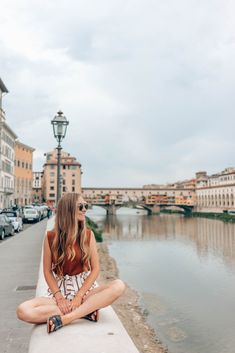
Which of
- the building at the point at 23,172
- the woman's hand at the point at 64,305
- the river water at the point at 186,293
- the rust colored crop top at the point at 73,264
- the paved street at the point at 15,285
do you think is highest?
the building at the point at 23,172

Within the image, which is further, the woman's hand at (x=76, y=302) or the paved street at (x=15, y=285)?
the paved street at (x=15, y=285)

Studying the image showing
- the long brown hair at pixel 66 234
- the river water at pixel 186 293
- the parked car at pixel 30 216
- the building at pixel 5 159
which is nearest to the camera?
the long brown hair at pixel 66 234

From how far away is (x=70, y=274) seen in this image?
140 inches

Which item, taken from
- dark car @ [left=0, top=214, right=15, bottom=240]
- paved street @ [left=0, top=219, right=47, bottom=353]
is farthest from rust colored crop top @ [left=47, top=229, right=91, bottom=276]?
dark car @ [left=0, top=214, right=15, bottom=240]

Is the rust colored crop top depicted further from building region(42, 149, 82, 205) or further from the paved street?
building region(42, 149, 82, 205)

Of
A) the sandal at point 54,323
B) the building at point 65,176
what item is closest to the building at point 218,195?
the building at point 65,176

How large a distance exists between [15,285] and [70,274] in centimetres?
459

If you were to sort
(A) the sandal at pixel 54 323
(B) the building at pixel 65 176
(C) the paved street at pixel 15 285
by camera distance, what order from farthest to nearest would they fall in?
1. (B) the building at pixel 65 176
2. (C) the paved street at pixel 15 285
3. (A) the sandal at pixel 54 323

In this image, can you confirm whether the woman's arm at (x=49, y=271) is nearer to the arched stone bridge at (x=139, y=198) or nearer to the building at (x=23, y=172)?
the building at (x=23, y=172)

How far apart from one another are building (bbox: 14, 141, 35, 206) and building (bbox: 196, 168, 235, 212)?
4532cm

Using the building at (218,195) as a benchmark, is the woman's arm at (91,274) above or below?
below

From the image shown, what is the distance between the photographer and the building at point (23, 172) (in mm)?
67456

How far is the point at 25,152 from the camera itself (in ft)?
237

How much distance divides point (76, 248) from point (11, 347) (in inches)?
75.7
